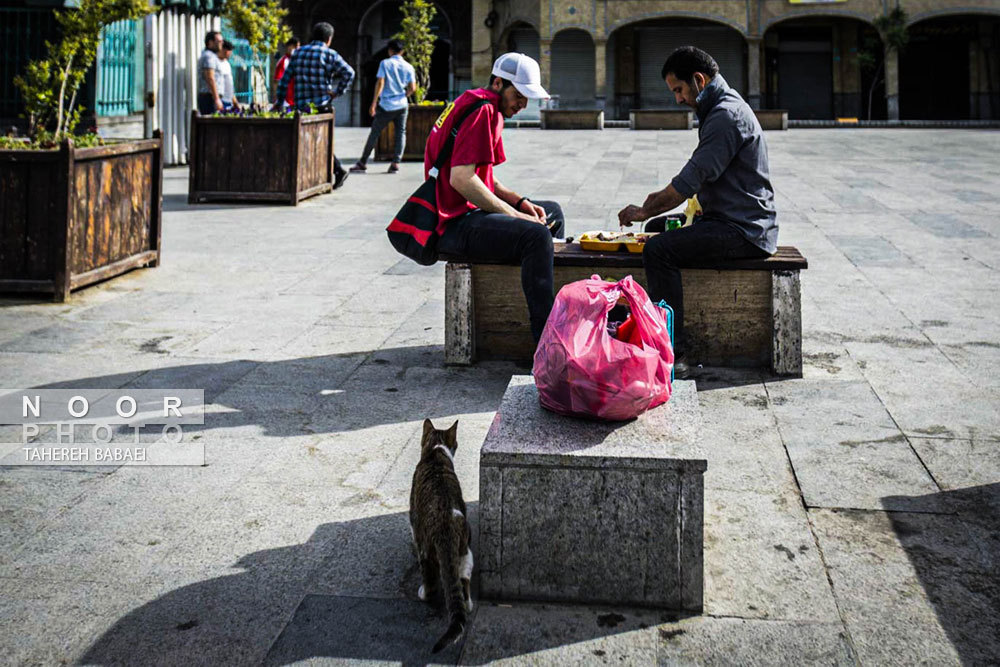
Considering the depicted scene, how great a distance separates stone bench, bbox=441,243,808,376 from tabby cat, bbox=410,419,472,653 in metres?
2.37

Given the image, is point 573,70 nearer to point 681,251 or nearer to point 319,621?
point 681,251

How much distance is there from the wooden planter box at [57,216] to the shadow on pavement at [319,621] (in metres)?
4.27

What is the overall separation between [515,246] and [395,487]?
5.84 feet

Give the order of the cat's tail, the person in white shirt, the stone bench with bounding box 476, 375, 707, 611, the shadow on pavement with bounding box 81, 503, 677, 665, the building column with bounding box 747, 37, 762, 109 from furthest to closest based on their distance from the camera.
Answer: the building column with bounding box 747, 37, 762, 109, the person in white shirt, the stone bench with bounding box 476, 375, 707, 611, the shadow on pavement with bounding box 81, 503, 677, 665, the cat's tail

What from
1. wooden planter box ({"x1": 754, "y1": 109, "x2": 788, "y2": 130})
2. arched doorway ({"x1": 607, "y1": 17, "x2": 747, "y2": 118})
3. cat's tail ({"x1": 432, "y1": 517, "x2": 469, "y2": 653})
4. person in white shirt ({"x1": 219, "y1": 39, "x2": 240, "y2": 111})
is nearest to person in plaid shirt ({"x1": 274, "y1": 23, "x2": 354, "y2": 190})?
person in white shirt ({"x1": 219, "y1": 39, "x2": 240, "y2": 111})

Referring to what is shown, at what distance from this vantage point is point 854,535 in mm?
3529

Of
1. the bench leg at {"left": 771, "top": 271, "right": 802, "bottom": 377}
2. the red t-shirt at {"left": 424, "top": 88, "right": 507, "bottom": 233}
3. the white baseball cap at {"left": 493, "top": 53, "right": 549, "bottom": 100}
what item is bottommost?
the bench leg at {"left": 771, "top": 271, "right": 802, "bottom": 377}

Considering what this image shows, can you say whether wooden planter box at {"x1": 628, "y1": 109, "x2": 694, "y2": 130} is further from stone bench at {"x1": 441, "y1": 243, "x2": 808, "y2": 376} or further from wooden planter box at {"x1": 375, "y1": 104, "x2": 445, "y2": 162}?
stone bench at {"x1": 441, "y1": 243, "x2": 808, "y2": 376}

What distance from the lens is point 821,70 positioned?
36688mm

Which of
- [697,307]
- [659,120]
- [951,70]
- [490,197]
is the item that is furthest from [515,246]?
[951,70]

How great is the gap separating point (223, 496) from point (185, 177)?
1141 centimetres

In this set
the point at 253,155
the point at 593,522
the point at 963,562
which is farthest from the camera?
the point at 253,155

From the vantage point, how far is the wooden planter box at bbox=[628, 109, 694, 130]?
27203 millimetres

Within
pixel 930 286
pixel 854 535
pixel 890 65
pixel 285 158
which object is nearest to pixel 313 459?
pixel 854 535
